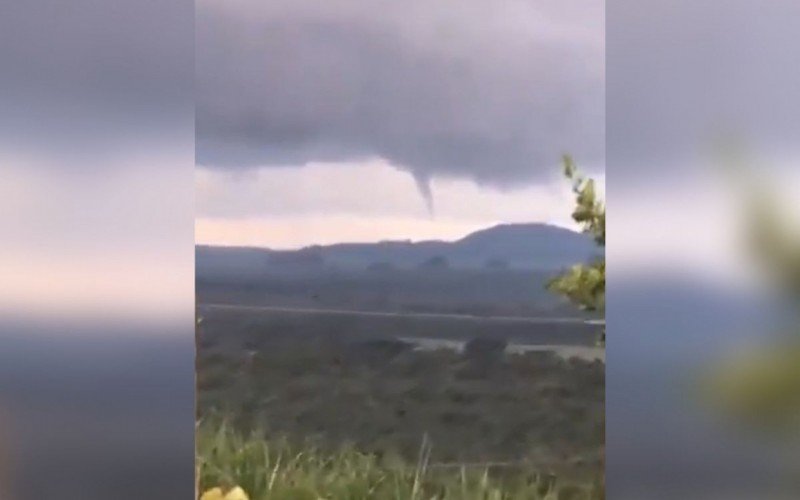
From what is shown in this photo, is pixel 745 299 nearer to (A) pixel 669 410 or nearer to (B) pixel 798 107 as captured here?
(A) pixel 669 410

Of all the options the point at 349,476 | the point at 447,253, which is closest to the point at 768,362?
the point at 447,253

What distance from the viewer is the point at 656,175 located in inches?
83.7

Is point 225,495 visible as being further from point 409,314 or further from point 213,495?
point 409,314

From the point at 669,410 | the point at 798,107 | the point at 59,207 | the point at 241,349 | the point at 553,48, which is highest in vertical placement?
the point at 553,48

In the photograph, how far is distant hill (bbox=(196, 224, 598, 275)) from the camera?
2121 millimetres

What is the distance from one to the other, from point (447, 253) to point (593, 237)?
0.36 m

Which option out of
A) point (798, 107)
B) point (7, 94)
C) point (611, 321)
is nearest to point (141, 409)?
point (7, 94)

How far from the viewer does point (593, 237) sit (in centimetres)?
217

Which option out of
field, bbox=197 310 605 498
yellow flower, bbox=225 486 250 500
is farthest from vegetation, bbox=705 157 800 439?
yellow flower, bbox=225 486 250 500

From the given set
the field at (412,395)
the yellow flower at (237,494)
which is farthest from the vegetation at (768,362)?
the yellow flower at (237,494)

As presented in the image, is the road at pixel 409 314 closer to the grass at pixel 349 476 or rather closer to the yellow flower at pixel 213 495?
the grass at pixel 349 476

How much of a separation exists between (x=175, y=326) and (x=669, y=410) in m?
1.18

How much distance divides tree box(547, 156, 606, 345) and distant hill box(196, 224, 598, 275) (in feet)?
0.08

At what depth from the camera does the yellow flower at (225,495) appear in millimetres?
2109
